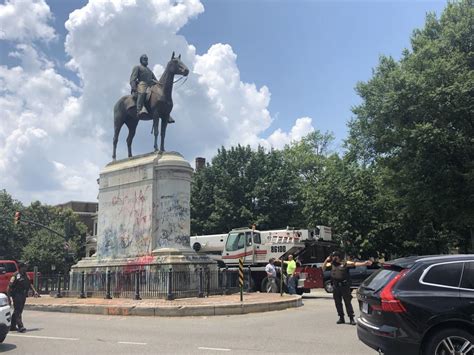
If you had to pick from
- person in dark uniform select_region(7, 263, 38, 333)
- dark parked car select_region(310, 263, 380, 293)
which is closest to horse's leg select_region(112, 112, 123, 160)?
person in dark uniform select_region(7, 263, 38, 333)

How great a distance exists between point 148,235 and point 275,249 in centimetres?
860

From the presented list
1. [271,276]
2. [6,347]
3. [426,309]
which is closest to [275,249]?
[271,276]

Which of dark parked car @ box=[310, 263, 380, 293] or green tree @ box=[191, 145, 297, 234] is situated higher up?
green tree @ box=[191, 145, 297, 234]

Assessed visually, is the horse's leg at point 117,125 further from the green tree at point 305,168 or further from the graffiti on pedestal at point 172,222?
the green tree at point 305,168

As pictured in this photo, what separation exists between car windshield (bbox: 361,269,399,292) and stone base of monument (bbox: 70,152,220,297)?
36.8 ft

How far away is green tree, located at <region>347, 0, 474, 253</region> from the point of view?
24484mm

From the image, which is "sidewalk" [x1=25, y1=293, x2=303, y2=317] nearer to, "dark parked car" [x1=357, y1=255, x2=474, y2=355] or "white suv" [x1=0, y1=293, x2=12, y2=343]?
"white suv" [x1=0, y1=293, x2=12, y2=343]

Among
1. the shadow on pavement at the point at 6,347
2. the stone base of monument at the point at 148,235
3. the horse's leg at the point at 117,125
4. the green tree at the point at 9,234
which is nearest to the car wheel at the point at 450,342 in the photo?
the shadow on pavement at the point at 6,347

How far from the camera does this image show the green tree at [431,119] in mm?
24484

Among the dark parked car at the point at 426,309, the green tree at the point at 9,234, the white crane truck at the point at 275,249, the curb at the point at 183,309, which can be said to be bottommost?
the curb at the point at 183,309

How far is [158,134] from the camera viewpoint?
21922mm

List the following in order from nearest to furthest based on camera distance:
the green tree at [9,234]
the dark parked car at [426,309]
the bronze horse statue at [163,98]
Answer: the dark parked car at [426,309] < the bronze horse statue at [163,98] < the green tree at [9,234]

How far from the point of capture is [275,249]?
26828 millimetres

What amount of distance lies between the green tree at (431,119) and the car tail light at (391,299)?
723 inches
